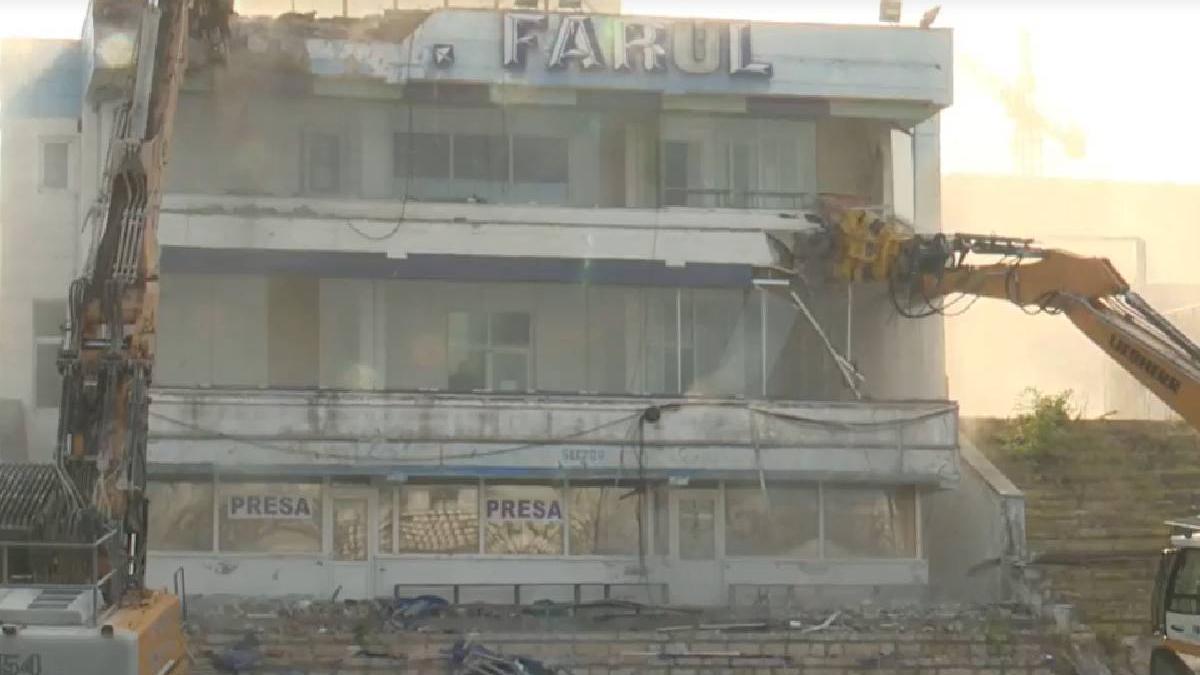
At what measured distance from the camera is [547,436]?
2725cm

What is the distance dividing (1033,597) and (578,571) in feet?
23.8

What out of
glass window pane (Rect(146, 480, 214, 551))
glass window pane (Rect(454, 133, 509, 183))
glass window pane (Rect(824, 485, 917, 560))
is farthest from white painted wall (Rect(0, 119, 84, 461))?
glass window pane (Rect(824, 485, 917, 560))

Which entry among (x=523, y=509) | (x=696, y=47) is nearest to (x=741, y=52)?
(x=696, y=47)

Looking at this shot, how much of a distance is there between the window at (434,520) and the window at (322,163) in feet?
20.2

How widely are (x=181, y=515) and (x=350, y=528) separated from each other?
106 inches

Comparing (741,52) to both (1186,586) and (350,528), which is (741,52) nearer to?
(350,528)

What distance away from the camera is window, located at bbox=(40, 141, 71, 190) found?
30594 mm

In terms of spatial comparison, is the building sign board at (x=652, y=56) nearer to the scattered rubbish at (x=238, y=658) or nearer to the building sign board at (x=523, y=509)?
the building sign board at (x=523, y=509)

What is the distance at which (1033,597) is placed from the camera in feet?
85.7

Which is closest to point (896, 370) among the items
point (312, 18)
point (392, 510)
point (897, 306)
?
point (897, 306)

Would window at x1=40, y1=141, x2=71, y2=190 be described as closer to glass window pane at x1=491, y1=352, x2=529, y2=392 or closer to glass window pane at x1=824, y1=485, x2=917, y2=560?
glass window pane at x1=491, y1=352, x2=529, y2=392

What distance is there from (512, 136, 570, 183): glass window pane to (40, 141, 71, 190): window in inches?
325

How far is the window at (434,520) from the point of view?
89.2 ft

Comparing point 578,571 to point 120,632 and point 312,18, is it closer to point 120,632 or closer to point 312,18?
point 312,18
